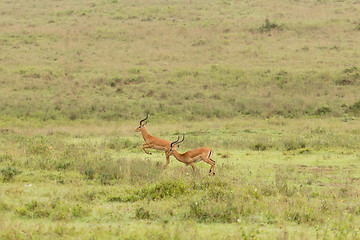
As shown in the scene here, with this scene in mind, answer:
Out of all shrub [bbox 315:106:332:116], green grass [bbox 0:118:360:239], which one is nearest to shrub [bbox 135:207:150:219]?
green grass [bbox 0:118:360:239]

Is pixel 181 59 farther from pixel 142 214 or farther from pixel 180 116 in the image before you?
pixel 142 214

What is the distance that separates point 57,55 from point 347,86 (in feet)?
63.5

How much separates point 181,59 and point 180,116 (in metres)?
9.25

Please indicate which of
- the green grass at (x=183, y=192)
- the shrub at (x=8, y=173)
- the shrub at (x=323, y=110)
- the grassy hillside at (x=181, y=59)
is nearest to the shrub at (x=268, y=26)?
the grassy hillside at (x=181, y=59)

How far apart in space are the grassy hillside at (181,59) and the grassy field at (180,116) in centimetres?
11

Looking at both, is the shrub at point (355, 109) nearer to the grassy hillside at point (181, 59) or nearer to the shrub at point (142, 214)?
the grassy hillside at point (181, 59)

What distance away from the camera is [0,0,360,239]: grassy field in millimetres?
7812

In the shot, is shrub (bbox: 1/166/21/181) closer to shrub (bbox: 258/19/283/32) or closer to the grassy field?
the grassy field

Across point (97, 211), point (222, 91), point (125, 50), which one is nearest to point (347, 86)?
point (222, 91)

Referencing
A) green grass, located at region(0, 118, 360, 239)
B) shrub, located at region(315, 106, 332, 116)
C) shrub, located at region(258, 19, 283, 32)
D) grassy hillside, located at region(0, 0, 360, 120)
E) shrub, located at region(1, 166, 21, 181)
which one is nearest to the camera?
green grass, located at region(0, 118, 360, 239)

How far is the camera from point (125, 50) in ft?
113

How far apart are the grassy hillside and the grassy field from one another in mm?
113

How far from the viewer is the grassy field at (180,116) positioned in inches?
308

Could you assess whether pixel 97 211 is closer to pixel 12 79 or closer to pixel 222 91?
pixel 222 91
